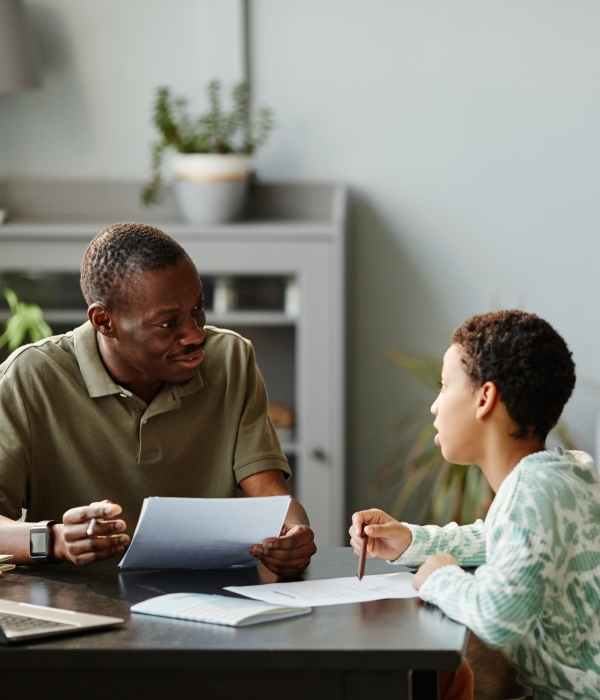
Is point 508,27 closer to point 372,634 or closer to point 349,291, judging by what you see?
point 349,291

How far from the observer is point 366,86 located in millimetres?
3514

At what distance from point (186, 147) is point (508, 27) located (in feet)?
3.86

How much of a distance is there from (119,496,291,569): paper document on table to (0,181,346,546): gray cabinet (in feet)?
5.57

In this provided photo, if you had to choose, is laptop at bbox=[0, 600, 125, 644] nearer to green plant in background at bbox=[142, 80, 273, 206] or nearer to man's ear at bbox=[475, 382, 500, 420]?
man's ear at bbox=[475, 382, 500, 420]

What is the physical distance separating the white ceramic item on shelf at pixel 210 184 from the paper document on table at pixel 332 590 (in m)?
2.05

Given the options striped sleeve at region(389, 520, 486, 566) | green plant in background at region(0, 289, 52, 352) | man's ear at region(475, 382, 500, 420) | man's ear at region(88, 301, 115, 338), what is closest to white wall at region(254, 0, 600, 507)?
green plant in background at region(0, 289, 52, 352)

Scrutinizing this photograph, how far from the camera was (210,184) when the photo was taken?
3312mm

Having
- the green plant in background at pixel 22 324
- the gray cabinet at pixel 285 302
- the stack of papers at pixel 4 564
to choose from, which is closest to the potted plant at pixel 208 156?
the gray cabinet at pixel 285 302

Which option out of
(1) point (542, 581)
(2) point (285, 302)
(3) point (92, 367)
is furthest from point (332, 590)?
(2) point (285, 302)

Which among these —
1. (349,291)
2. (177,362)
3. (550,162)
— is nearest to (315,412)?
(349,291)

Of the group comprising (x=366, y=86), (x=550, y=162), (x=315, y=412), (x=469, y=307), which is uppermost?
(x=366, y=86)

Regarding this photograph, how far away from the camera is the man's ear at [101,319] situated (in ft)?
5.84

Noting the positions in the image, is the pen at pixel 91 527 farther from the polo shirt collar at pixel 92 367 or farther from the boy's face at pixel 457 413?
the boy's face at pixel 457 413

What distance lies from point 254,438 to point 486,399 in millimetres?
610
